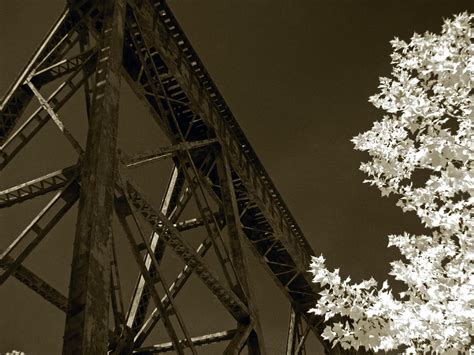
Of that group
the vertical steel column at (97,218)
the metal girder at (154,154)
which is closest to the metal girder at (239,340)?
the metal girder at (154,154)

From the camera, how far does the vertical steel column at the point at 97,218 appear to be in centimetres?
467

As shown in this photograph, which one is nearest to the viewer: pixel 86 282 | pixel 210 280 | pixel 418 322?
pixel 86 282

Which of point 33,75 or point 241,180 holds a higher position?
point 241,180

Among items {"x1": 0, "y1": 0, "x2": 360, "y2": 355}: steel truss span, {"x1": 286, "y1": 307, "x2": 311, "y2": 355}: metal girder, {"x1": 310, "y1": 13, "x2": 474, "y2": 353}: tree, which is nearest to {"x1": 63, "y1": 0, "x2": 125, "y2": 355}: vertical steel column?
{"x1": 0, "y1": 0, "x2": 360, "y2": 355}: steel truss span

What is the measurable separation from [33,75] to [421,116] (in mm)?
5491

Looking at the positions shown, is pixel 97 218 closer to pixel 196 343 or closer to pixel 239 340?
pixel 239 340

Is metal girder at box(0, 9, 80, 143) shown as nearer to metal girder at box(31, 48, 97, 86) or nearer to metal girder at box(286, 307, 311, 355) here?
metal girder at box(31, 48, 97, 86)

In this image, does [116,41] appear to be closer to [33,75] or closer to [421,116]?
[33,75]

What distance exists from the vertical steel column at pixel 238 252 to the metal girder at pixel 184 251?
1.00 ft

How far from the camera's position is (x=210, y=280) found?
7.86 meters

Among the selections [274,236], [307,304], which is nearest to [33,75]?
[274,236]

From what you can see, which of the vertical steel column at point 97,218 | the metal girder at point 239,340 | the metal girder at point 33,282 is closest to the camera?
the vertical steel column at point 97,218

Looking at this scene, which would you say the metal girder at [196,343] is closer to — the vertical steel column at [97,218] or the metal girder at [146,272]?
the metal girder at [146,272]

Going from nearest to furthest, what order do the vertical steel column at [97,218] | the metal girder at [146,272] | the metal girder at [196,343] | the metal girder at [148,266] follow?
the vertical steel column at [97,218]
the metal girder at [146,272]
the metal girder at [196,343]
the metal girder at [148,266]
